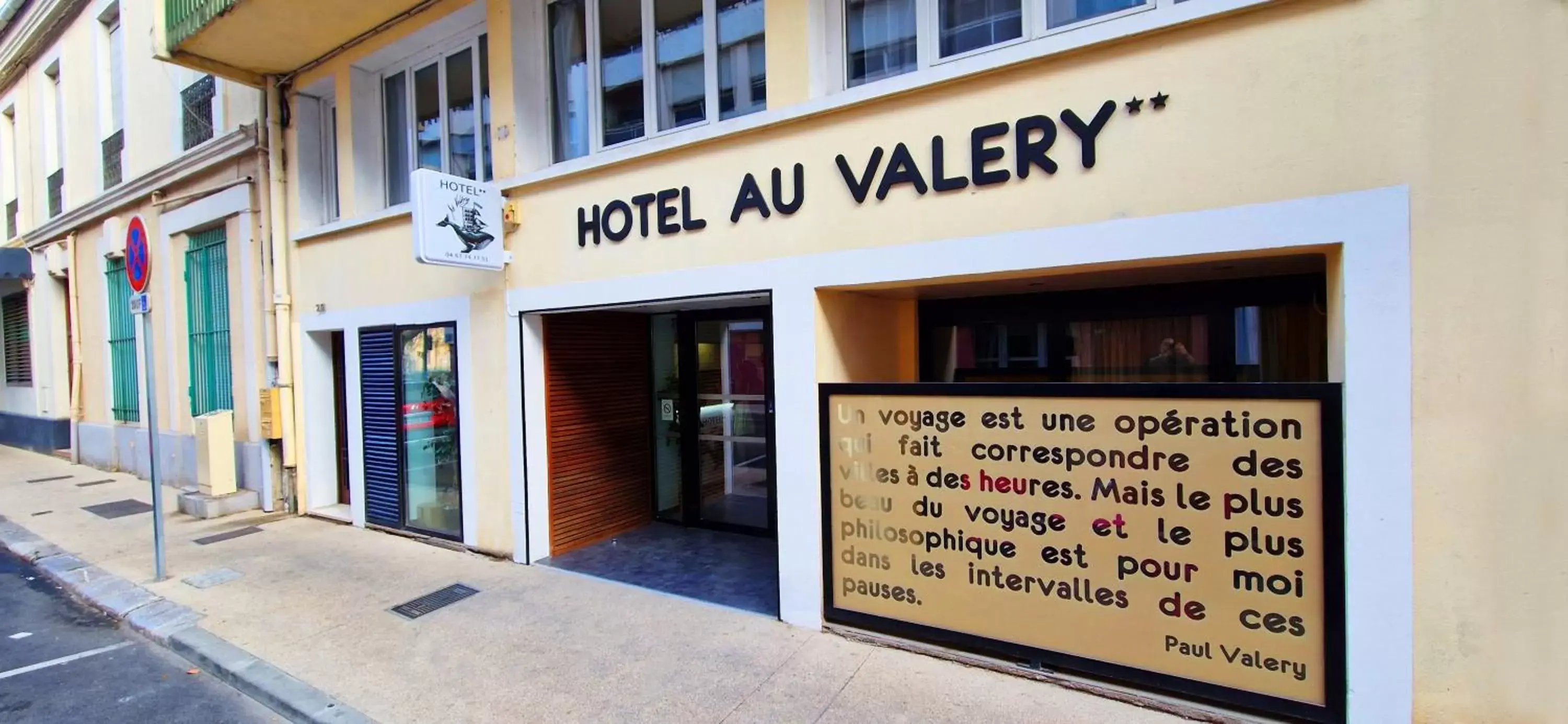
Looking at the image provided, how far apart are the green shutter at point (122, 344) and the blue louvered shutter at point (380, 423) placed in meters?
6.45

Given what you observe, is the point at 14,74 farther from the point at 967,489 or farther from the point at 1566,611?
the point at 1566,611

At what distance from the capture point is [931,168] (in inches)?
153

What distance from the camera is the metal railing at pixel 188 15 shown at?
6172 millimetres

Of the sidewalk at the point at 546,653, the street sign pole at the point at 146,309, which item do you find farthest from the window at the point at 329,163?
the sidewalk at the point at 546,653

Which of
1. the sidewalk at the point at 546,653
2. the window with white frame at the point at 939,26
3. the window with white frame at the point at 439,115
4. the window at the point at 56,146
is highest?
the window at the point at 56,146

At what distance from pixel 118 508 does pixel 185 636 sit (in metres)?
5.72

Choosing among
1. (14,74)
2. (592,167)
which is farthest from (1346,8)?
(14,74)

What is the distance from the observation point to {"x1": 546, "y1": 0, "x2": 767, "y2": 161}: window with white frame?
4.95m

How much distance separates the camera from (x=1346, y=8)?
3000 millimetres

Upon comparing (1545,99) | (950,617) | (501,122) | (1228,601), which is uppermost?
(501,122)

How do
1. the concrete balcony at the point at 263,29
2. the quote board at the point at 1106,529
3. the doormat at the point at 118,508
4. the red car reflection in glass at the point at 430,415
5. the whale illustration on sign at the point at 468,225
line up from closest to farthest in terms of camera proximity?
1. the quote board at the point at 1106,529
2. the whale illustration on sign at the point at 468,225
3. the concrete balcony at the point at 263,29
4. the red car reflection in glass at the point at 430,415
5. the doormat at the point at 118,508

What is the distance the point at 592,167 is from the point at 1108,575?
4.44 metres

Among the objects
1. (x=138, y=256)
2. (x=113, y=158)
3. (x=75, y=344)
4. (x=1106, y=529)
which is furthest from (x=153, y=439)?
(x=75, y=344)

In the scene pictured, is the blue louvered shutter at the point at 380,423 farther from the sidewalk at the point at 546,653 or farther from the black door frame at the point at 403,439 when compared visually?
the sidewalk at the point at 546,653
